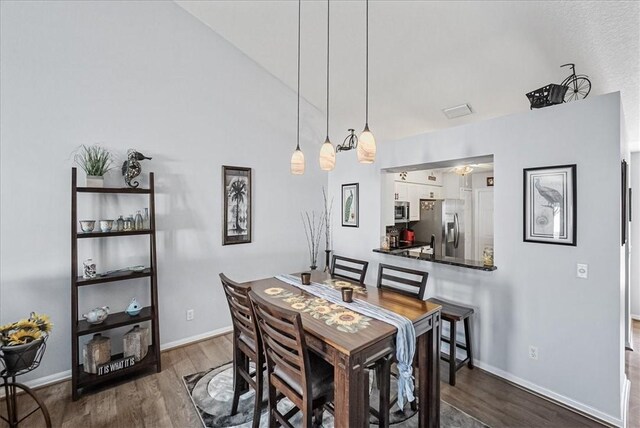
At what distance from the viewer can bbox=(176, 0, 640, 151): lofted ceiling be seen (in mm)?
2270

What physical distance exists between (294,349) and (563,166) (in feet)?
7.95

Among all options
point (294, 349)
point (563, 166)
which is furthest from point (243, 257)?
point (563, 166)

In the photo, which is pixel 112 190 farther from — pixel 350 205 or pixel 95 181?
pixel 350 205

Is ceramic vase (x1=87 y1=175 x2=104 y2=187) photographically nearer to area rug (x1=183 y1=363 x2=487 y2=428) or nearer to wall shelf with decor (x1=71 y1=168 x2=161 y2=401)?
wall shelf with decor (x1=71 y1=168 x2=161 y2=401)

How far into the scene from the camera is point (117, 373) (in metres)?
2.56

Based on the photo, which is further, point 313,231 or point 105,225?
point 313,231

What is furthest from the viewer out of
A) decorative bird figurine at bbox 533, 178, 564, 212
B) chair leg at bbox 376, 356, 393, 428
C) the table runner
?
decorative bird figurine at bbox 533, 178, 564, 212

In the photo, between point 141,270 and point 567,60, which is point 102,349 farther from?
point 567,60

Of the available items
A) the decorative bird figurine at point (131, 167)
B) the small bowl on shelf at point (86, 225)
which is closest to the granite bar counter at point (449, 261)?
the decorative bird figurine at point (131, 167)

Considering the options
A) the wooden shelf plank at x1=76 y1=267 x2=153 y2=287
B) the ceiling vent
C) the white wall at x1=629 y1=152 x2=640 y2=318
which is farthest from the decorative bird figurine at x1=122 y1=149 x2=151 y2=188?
the white wall at x1=629 y1=152 x2=640 y2=318

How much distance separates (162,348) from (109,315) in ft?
2.25

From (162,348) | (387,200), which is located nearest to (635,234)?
(387,200)

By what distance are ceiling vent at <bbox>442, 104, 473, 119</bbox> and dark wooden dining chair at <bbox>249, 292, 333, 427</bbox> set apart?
10.6ft

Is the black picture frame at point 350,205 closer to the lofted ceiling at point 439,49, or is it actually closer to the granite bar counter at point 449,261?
the granite bar counter at point 449,261
